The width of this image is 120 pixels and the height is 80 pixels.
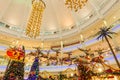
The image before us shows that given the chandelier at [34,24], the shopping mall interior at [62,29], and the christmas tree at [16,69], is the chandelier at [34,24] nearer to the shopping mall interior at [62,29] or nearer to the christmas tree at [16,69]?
the shopping mall interior at [62,29]

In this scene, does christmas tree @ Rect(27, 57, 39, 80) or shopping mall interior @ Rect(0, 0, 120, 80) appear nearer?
christmas tree @ Rect(27, 57, 39, 80)

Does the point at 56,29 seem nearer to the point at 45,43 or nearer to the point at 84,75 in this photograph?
the point at 45,43

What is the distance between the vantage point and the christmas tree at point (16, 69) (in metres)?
6.98

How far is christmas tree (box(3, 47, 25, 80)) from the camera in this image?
698 centimetres

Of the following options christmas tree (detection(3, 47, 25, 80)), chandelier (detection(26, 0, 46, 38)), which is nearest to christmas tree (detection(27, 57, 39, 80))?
christmas tree (detection(3, 47, 25, 80))

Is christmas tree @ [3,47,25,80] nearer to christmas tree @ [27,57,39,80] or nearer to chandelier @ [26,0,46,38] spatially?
christmas tree @ [27,57,39,80]

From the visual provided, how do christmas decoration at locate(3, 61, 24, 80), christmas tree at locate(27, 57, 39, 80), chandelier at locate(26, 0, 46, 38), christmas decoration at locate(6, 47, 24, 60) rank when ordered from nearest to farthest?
christmas decoration at locate(3, 61, 24, 80) < christmas decoration at locate(6, 47, 24, 60) < christmas tree at locate(27, 57, 39, 80) < chandelier at locate(26, 0, 46, 38)

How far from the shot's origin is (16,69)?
284 inches

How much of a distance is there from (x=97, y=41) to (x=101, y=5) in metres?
3.46

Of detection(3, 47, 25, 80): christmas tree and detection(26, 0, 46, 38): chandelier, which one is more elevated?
detection(26, 0, 46, 38): chandelier

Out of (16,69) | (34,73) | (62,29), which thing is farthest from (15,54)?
(62,29)

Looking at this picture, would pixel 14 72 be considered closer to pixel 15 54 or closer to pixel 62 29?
pixel 15 54

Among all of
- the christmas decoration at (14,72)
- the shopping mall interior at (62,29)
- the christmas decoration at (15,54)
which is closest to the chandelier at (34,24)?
the shopping mall interior at (62,29)

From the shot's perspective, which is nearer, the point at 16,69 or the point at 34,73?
the point at 16,69
